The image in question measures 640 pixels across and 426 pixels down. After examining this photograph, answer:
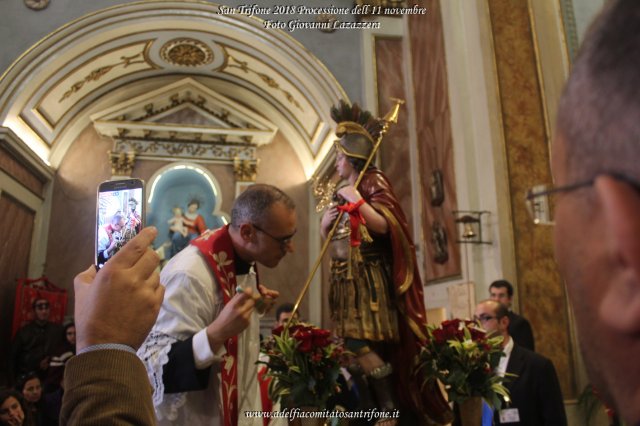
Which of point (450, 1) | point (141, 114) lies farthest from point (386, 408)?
point (141, 114)

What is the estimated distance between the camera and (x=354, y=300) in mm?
3049

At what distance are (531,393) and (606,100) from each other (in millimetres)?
3423

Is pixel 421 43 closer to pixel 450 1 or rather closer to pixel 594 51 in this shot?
pixel 450 1

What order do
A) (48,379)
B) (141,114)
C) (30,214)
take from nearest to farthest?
(48,379), (30,214), (141,114)

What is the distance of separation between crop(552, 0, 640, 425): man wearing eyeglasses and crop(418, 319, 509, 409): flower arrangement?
82.3 inches

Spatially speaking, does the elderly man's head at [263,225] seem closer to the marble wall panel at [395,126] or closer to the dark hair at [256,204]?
the dark hair at [256,204]

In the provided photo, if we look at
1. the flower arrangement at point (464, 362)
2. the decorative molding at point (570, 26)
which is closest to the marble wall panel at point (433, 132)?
the decorative molding at point (570, 26)

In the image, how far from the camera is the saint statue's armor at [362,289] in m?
2.97

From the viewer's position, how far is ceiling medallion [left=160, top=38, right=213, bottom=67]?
9419 mm

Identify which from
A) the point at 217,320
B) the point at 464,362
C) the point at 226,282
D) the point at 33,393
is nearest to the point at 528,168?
the point at 464,362

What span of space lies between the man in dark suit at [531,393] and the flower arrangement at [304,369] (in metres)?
1.37

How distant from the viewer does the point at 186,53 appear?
979cm

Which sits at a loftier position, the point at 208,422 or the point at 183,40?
the point at 183,40

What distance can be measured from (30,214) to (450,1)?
755 cm
